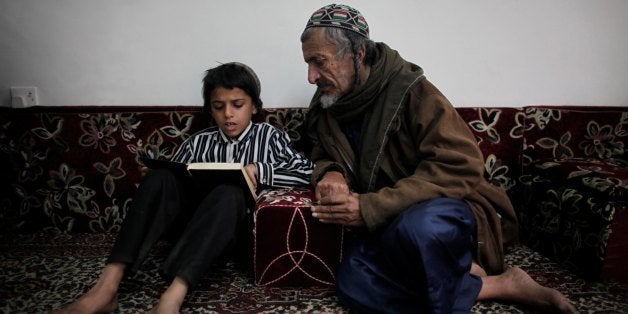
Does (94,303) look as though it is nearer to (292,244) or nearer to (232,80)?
(292,244)

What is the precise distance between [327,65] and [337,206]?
561 millimetres

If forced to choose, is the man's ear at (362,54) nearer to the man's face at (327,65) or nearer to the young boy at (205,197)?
the man's face at (327,65)

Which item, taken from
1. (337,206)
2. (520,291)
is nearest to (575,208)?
(520,291)

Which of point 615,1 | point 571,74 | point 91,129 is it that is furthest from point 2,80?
point 615,1

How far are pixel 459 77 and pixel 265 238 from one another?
141 centimetres

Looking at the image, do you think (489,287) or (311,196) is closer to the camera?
(489,287)

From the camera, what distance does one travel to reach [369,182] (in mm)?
1590

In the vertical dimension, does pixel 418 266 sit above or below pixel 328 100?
below

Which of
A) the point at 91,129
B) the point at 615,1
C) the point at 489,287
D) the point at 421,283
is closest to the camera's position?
the point at 421,283

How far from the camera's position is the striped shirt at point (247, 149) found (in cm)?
184

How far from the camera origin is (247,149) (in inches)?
73.0

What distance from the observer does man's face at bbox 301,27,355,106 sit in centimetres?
155

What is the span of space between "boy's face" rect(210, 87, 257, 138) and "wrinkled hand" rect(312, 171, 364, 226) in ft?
1.89

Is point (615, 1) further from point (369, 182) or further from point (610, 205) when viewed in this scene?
point (369, 182)
